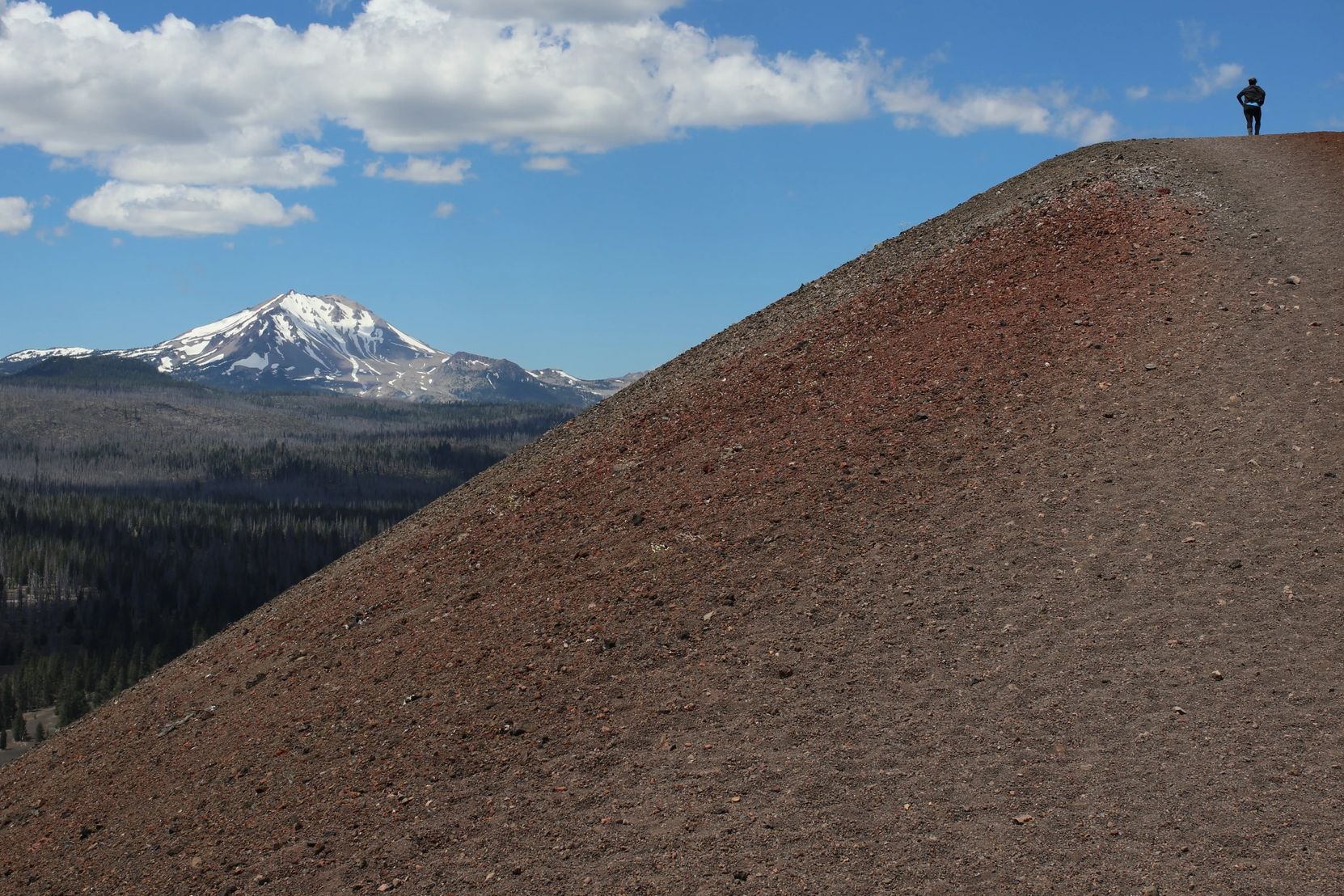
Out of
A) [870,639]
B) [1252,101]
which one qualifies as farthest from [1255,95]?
[870,639]

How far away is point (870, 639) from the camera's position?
12.8 meters

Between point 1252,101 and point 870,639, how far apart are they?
22.8m

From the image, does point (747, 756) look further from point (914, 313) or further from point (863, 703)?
point (914, 313)

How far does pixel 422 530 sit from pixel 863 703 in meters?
12.6

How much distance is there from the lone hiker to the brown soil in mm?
6297

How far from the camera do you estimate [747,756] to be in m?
11.2

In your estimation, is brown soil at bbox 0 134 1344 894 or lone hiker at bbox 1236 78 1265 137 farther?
lone hiker at bbox 1236 78 1265 137

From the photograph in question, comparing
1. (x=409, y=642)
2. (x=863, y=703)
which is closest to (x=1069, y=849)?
(x=863, y=703)

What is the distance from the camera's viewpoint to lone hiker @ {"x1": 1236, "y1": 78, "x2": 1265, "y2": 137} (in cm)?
2875

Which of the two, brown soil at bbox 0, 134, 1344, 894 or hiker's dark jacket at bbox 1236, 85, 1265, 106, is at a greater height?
hiker's dark jacket at bbox 1236, 85, 1265, 106

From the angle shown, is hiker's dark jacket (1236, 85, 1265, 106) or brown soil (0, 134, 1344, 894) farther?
hiker's dark jacket (1236, 85, 1265, 106)

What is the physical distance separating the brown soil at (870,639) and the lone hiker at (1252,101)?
20.7 feet

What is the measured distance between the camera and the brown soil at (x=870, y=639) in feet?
32.4

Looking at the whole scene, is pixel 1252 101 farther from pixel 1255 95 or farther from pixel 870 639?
pixel 870 639
